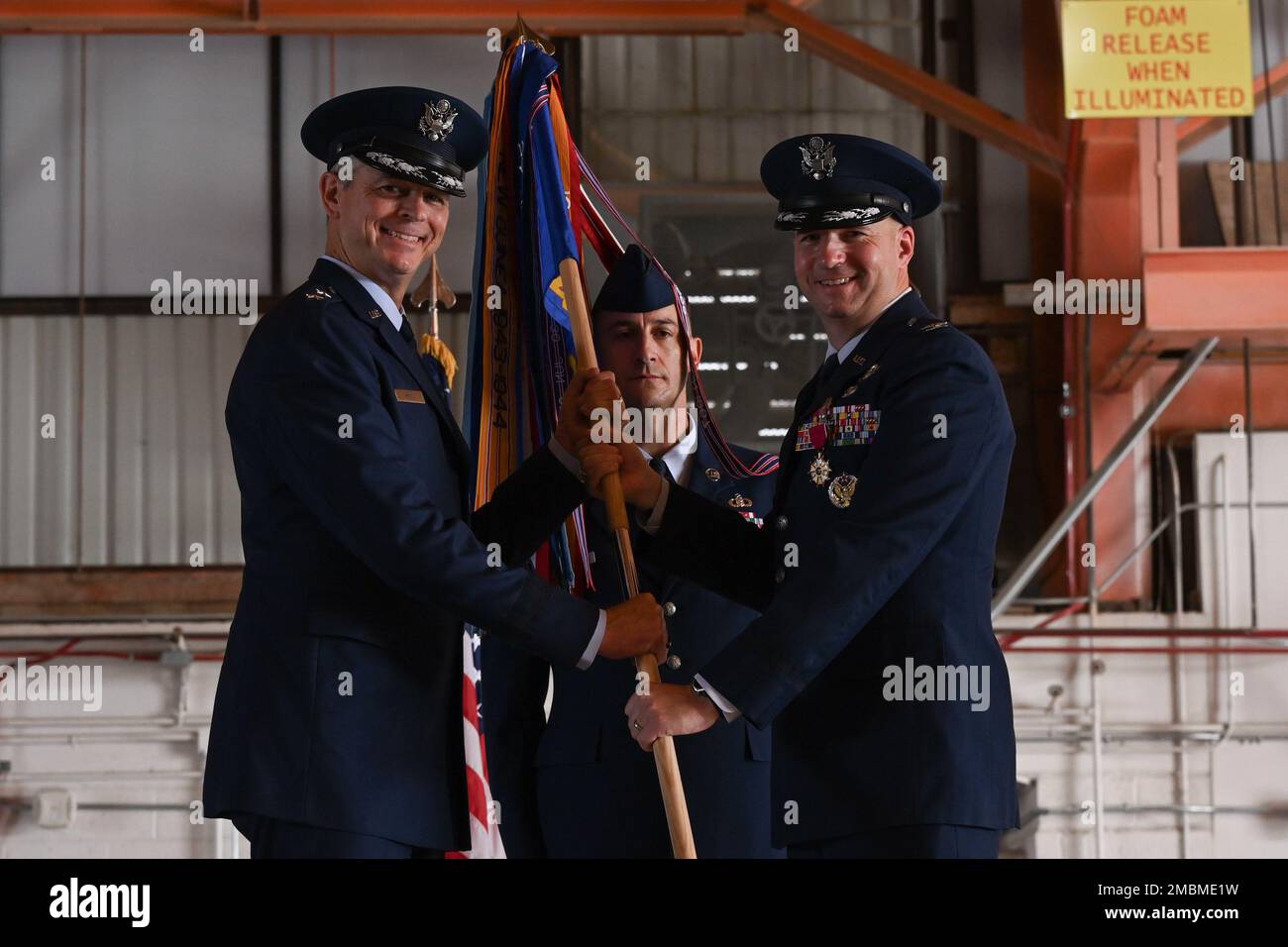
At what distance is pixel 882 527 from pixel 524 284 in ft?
3.93

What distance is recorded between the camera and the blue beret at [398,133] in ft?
10.2

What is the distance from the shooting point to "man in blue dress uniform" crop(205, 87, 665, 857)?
9.14 ft

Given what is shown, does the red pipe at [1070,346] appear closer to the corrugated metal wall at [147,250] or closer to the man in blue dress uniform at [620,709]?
the corrugated metal wall at [147,250]

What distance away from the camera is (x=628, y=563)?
133 inches

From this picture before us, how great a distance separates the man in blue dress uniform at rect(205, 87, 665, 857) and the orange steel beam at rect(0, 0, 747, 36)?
226 inches

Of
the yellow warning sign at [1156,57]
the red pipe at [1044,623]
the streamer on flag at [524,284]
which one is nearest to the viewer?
the streamer on flag at [524,284]

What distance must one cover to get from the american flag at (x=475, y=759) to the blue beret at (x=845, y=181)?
3.62 feet

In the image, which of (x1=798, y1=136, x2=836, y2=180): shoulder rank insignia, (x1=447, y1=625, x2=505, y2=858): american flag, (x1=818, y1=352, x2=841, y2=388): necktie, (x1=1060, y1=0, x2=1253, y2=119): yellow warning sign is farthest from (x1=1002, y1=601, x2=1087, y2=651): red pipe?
(x1=798, y1=136, x2=836, y2=180): shoulder rank insignia

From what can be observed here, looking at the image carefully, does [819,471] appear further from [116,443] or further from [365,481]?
[116,443]

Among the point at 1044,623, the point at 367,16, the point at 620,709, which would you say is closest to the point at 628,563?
the point at 620,709

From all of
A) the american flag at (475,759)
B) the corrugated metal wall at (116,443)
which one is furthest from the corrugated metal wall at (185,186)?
the american flag at (475,759)

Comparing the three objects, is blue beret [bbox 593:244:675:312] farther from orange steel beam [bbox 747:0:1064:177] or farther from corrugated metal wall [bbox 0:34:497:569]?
corrugated metal wall [bbox 0:34:497:569]
